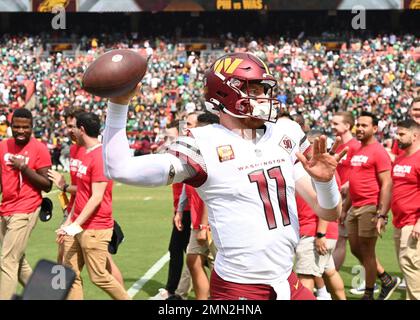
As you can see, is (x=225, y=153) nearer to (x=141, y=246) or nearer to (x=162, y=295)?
(x=162, y=295)

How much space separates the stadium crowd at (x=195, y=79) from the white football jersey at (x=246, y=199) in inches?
1010

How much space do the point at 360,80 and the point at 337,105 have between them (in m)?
2.58

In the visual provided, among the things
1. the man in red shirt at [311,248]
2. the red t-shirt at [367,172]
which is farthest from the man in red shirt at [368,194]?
the man in red shirt at [311,248]

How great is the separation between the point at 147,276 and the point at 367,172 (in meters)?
2.84

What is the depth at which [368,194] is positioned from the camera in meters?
7.81

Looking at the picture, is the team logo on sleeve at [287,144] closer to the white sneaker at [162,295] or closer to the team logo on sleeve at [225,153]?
the team logo on sleeve at [225,153]

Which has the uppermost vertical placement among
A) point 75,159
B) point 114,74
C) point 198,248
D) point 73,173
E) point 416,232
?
point 114,74

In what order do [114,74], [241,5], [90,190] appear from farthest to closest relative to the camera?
[241,5] → [90,190] → [114,74]

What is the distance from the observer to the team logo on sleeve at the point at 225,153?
349cm

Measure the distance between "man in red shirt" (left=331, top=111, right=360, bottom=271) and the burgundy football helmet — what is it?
4.33 m

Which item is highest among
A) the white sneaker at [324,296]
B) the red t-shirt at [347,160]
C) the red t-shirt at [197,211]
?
the red t-shirt at [347,160]

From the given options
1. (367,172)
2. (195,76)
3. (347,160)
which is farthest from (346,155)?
(195,76)

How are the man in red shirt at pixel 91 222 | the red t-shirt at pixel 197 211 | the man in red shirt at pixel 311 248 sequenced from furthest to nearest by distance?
the red t-shirt at pixel 197 211, the man in red shirt at pixel 311 248, the man in red shirt at pixel 91 222

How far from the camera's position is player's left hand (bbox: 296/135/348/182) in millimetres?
3396
